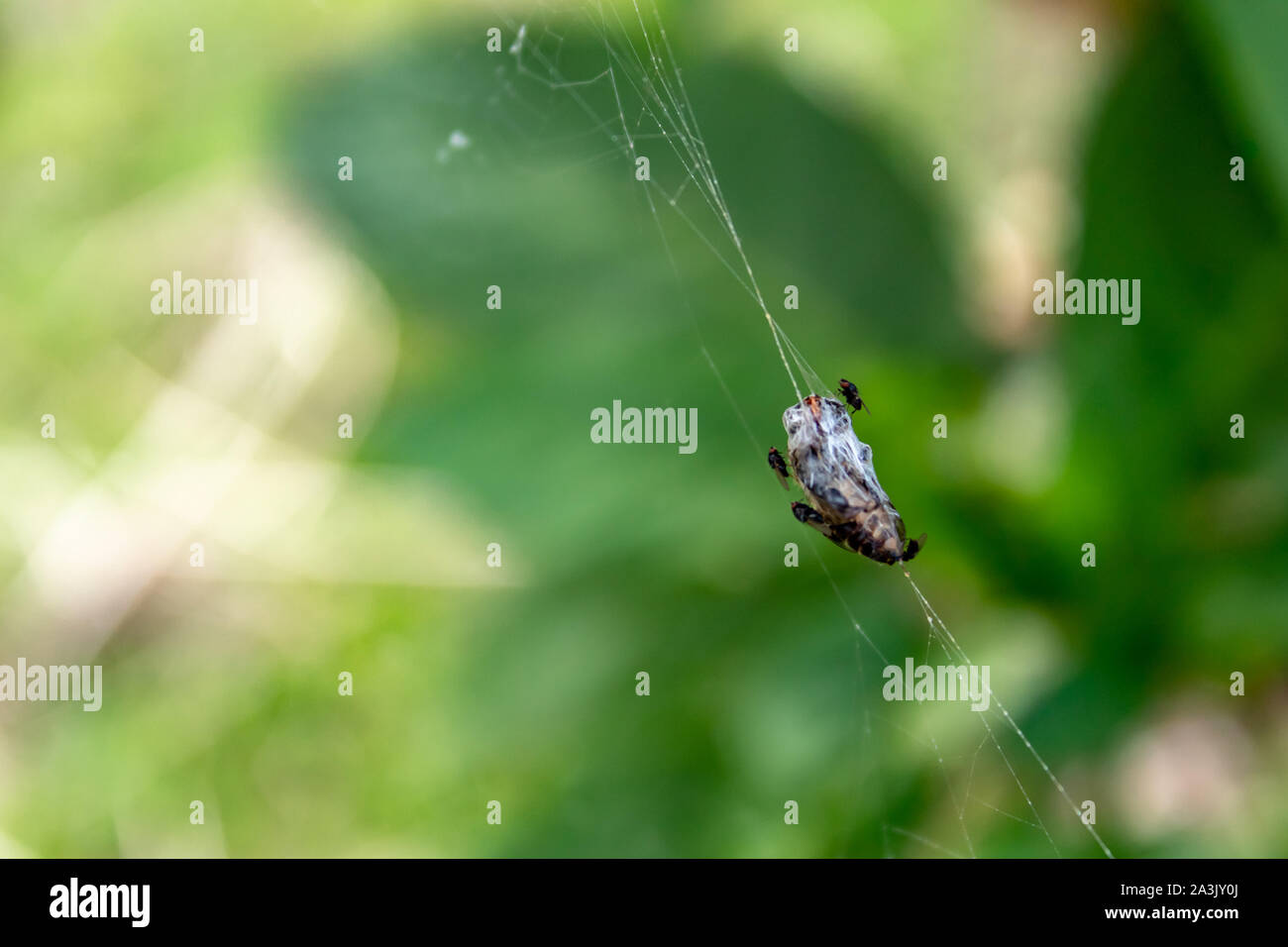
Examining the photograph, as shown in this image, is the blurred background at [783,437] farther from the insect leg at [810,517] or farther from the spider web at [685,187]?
the insect leg at [810,517]

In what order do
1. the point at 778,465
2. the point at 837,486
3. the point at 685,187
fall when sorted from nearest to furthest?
the point at 837,486 < the point at 778,465 < the point at 685,187

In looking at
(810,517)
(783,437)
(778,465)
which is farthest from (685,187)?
(810,517)

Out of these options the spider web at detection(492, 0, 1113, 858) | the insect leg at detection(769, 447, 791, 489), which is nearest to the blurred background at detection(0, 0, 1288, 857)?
the spider web at detection(492, 0, 1113, 858)

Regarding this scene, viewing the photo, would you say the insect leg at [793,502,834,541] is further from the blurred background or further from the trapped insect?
the blurred background

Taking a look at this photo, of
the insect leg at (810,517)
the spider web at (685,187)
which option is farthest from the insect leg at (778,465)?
the spider web at (685,187)

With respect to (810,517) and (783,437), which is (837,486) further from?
(783,437)

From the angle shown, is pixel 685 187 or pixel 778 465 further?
pixel 685 187
